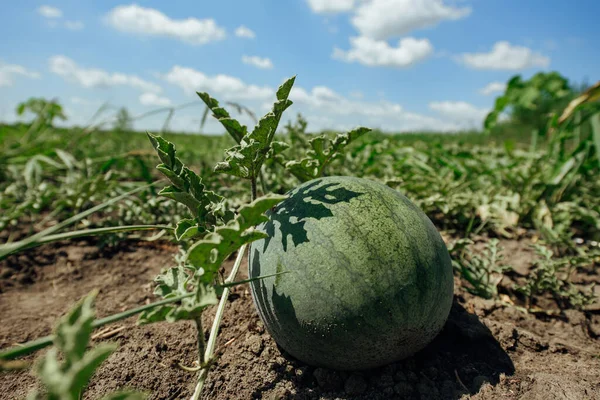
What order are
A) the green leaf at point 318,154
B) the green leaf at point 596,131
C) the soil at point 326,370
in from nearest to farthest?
the soil at point 326,370 → the green leaf at point 318,154 → the green leaf at point 596,131

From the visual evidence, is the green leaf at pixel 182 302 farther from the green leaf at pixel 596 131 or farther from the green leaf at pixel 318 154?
the green leaf at pixel 596 131

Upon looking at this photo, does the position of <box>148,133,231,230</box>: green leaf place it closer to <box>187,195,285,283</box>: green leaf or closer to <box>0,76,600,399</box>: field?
<box>0,76,600,399</box>: field

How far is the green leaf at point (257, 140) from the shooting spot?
1.56 m

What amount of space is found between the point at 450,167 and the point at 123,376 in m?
3.24

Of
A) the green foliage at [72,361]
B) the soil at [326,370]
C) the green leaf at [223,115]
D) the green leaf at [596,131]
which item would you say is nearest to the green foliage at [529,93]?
the green leaf at [596,131]

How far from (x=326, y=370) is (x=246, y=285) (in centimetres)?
75

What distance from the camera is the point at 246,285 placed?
7.80 feet

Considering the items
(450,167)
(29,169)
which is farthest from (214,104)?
(29,169)

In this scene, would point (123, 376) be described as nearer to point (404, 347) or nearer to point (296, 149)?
point (404, 347)

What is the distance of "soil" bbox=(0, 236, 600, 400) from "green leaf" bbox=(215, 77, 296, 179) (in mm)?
859

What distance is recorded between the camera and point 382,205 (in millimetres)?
1750

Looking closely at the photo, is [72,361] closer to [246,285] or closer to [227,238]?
[227,238]

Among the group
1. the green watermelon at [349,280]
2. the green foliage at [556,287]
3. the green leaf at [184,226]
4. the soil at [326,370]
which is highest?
the green leaf at [184,226]

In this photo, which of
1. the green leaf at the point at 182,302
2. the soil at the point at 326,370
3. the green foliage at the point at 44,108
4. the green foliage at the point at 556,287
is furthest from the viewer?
the green foliage at the point at 44,108
